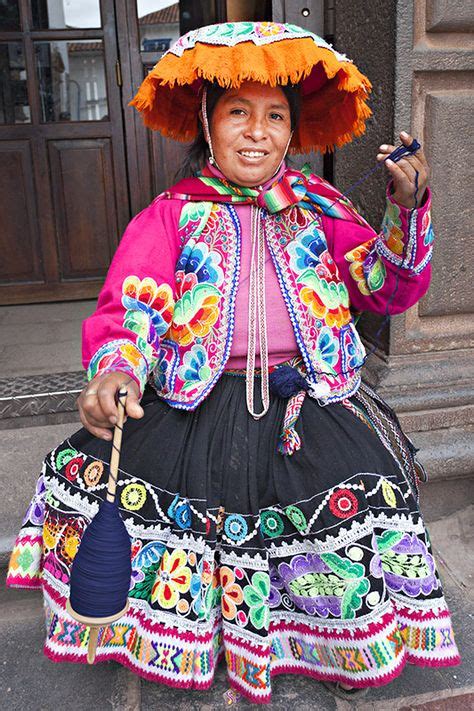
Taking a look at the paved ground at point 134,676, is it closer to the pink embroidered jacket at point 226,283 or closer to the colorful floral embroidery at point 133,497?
the colorful floral embroidery at point 133,497

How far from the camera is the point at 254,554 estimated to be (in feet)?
5.08

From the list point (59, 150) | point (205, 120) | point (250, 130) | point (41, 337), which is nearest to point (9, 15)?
point (59, 150)

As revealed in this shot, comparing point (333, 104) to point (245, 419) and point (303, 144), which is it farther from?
point (245, 419)

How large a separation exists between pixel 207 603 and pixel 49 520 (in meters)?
0.44

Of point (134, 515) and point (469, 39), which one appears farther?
point (469, 39)

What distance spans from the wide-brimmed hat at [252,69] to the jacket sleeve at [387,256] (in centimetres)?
31

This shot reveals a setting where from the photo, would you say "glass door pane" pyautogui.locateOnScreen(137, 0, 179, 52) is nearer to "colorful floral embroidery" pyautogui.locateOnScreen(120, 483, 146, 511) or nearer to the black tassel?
the black tassel

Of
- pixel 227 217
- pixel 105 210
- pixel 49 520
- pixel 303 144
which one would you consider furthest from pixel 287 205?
pixel 105 210

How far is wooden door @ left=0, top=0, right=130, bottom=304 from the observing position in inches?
155

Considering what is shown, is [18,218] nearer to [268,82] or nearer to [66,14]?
[66,14]

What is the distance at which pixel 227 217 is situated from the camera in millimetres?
1726

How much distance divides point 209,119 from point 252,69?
9.8 inches

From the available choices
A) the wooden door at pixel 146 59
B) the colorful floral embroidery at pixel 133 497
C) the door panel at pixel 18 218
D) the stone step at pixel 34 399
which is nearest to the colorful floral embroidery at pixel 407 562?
the colorful floral embroidery at pixel 133 497

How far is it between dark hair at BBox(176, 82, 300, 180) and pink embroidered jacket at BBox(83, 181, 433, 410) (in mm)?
148
